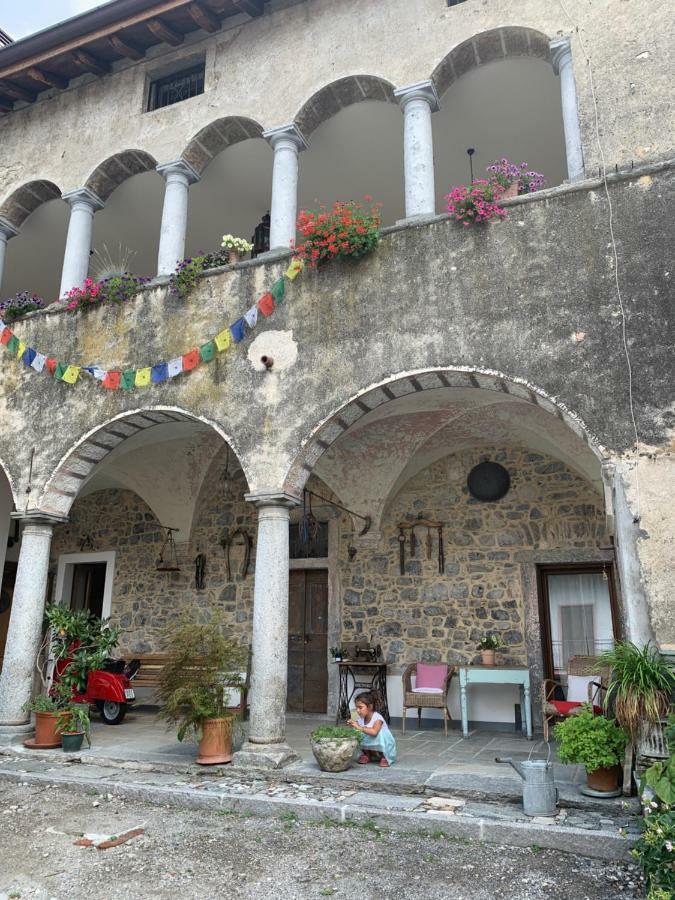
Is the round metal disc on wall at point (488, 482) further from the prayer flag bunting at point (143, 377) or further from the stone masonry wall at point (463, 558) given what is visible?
the prayer flag bunting at point (143, 377)

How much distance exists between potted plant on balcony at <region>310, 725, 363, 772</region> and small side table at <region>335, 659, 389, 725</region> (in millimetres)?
2662

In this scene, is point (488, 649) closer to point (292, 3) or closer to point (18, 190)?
point (292, 3)

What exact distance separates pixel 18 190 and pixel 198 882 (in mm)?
8414

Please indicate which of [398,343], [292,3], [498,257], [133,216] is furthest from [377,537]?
[292,3]

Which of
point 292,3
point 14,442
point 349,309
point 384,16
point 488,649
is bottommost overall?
point 488,649

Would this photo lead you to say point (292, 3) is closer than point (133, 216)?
Yes

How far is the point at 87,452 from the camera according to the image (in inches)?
292

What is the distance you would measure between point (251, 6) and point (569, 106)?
392 centimetres

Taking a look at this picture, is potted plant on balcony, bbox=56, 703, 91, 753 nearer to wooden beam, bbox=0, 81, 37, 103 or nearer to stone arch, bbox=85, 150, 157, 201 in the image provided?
stone arch, bbox=85, 150, 157, 201

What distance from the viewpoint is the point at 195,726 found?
5.89 metres

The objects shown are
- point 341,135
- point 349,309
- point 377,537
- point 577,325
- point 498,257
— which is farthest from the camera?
point 377,537

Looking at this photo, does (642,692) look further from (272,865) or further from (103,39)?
(103,39)

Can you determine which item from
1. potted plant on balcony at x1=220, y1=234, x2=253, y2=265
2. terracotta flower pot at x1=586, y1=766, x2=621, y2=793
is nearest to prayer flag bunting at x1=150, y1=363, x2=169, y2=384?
potted plant on balcony at x1=220, y1=234, x2=253, y2=265

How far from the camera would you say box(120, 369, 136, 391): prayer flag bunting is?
7.08 m
